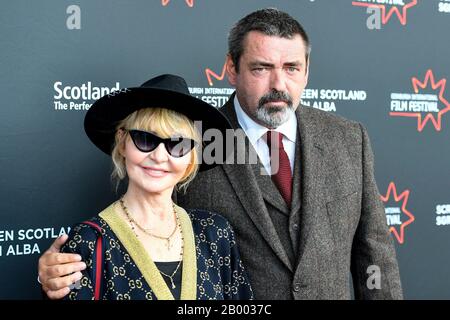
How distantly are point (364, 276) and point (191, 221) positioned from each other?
634 mm

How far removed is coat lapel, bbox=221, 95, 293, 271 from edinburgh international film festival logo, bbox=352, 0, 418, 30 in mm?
1202

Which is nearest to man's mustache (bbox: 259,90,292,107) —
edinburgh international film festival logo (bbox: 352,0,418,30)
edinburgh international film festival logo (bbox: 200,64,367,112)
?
edinburgh international film festival logo (bbox: 200,64,367,112)

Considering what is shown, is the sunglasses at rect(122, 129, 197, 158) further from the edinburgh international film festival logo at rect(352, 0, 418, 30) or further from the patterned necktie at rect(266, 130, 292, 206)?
the edinburgh international film festival logo at rect(352, 0, 418, 30)

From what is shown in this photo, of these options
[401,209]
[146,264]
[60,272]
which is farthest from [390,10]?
[60,272]

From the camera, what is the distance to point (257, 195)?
1.81 metres

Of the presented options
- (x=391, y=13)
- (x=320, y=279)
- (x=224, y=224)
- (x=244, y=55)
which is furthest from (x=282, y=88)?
(x=391, y=13)

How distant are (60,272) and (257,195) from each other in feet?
2.03

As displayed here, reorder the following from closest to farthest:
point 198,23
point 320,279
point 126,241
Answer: point 126,241 → point 320,279 → point 198,23

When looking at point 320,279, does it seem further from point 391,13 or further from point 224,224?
point 391,13

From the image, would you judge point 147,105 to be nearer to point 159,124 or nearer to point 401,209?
point 159,124

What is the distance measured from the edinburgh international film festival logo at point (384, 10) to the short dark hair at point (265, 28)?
0.93 meters
